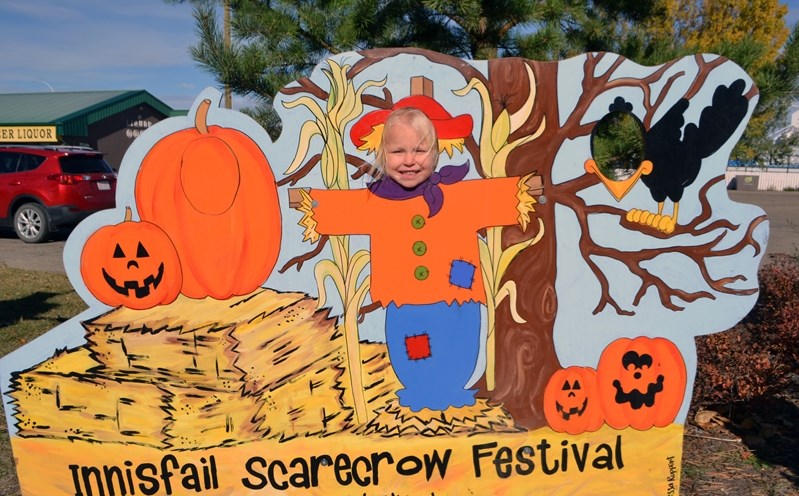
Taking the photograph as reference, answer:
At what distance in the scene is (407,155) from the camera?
100 inches

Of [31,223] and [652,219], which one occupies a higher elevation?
[652,219]

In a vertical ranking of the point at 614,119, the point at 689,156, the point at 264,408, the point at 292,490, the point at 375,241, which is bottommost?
the point at 292,490

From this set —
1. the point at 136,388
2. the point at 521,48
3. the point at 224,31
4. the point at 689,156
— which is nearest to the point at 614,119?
the point at 521,48

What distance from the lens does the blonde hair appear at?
2529mm

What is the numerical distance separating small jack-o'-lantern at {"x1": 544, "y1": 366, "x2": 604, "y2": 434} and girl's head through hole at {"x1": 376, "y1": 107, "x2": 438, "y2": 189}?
3.48 ft

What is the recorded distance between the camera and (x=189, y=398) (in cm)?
270

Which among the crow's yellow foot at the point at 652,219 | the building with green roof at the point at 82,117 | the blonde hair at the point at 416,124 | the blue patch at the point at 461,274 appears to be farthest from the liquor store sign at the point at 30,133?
the crow's yellow foot at the point at 652,219

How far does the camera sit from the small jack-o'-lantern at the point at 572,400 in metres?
2.76

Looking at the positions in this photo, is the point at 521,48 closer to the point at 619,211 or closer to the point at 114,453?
the point at 619,211

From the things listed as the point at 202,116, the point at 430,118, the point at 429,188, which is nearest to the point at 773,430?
the point at 429,188

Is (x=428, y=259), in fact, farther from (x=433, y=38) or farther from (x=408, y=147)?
(x=433, y=38)

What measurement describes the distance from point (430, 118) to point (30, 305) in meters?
5.57

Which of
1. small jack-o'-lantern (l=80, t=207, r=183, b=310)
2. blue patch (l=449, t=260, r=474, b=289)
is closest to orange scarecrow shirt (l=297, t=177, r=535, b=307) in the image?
blue patch (l=449, t=260, r=474, b=289)

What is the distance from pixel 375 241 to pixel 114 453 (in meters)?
1.45
